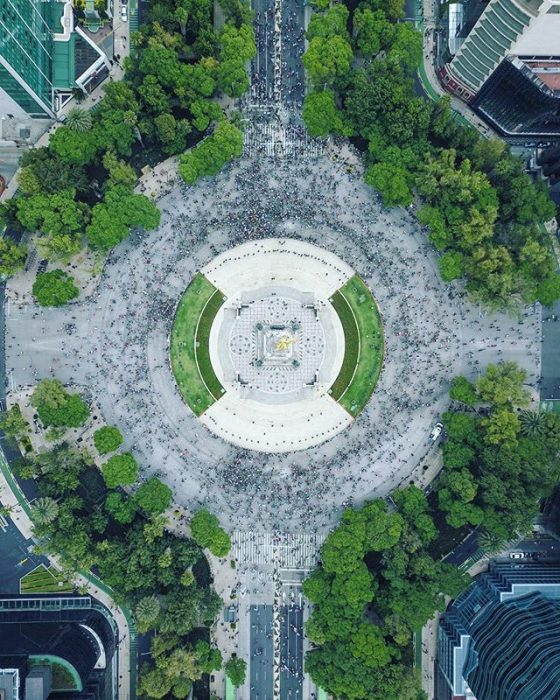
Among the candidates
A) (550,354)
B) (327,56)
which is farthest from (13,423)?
(550,354)

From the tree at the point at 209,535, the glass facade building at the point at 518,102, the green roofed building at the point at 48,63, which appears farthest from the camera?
the tree at the point at 209,535

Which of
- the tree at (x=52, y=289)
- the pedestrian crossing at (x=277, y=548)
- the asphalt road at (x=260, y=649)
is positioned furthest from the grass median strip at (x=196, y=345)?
the asphalt road at (x=260, y=649)

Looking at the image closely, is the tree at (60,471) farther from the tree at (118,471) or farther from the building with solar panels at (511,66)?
the building with solar panels at (511,66)

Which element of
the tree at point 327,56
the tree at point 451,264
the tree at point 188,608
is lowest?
the tree at point 188,608

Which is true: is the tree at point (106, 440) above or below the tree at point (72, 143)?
below

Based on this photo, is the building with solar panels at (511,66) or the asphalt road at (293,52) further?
the asphalt road at (293,52)

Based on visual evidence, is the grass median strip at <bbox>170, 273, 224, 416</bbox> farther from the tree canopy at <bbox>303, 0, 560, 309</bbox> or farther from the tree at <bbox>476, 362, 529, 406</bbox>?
the tree at <bbox>476, 362, 529, 406</bbox>

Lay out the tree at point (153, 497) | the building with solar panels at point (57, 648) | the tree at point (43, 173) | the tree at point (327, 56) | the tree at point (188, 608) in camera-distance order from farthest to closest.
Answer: the tree at point (153, 497) → the tree at point (43, 173) → the tree at point (188, 608) → the tree at point (327, 56) → the building with solar panels at point (57, 648)
